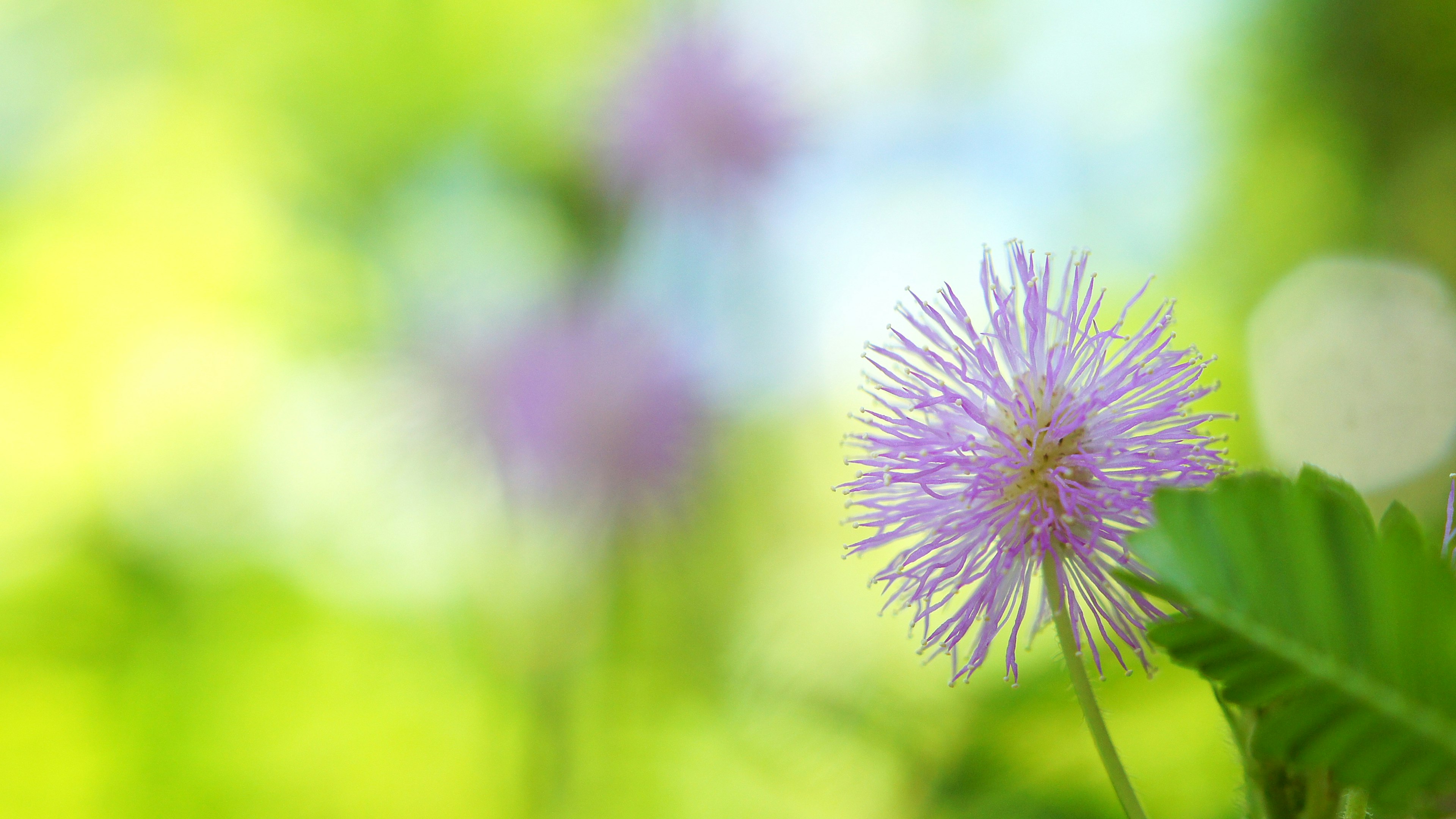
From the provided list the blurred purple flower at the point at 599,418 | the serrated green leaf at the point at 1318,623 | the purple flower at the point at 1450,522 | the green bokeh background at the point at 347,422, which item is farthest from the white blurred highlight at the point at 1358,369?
the blurred purple flower at the point at 599,418

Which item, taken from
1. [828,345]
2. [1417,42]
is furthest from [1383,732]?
[1417,42]

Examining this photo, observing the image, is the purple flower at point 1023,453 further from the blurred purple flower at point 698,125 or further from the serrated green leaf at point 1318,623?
the blurred purple flower at point 698,125

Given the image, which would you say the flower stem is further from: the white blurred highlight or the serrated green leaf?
the white blurred highlight

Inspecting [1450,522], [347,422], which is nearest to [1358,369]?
[1450,522]

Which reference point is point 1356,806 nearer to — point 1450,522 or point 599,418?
point 1450,522

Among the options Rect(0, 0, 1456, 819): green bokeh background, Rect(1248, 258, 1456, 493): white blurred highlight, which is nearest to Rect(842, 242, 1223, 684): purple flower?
Rect(1248, 258, 1456, 493): white blurred highlight
